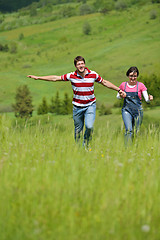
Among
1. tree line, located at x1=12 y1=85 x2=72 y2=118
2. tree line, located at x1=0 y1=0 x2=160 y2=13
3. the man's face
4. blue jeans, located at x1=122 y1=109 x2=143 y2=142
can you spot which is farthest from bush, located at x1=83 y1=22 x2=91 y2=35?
the man's face

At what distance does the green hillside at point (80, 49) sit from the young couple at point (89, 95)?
2535cm

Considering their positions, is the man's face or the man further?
the man

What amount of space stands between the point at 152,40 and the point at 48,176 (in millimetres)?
62355

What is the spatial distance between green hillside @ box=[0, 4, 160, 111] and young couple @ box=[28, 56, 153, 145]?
2535 centimetres

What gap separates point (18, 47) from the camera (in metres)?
71.4

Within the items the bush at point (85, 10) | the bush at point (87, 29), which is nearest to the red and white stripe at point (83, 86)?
the bush at point (87, 29)

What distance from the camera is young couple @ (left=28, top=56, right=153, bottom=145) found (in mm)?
6414

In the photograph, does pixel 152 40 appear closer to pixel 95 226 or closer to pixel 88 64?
pixel 88 64

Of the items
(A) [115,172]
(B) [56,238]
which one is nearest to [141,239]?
(B) [56,238]

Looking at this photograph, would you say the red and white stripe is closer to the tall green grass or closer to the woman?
the woman

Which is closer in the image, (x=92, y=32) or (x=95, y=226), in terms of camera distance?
(x=95, y=226)

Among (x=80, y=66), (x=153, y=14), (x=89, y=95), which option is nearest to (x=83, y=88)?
(x=89, y=95)

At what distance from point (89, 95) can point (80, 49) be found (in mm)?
61287

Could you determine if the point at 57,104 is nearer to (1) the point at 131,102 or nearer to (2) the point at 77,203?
(1) the point at 131,102
